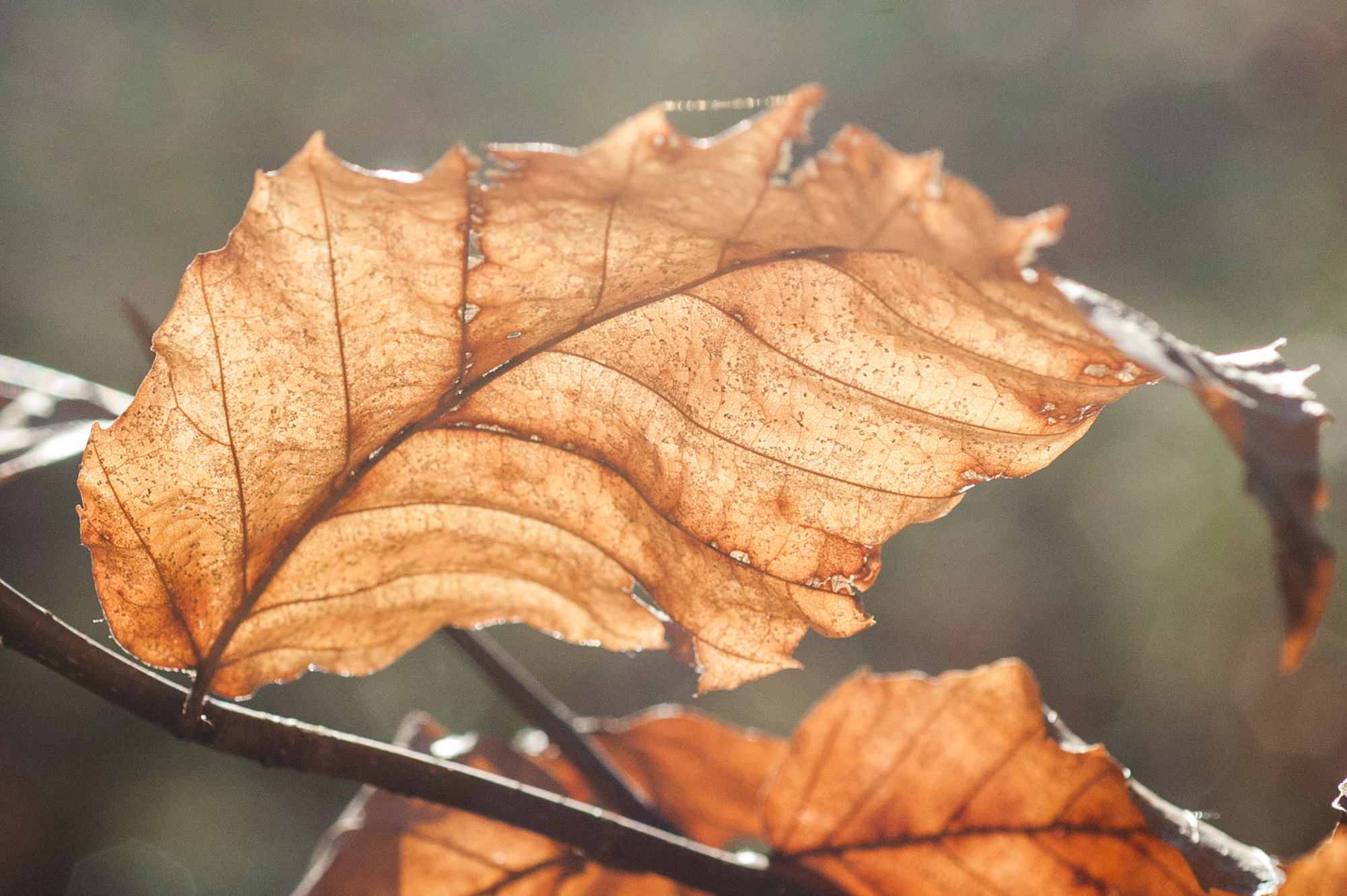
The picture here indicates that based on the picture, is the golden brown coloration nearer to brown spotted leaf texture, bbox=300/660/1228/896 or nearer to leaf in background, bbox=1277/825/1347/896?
brown spotted leaf texture, bbox=300/660/1228/896

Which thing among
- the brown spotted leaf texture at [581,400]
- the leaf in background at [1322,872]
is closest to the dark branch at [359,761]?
the brown spotted leaf texture at [581,400]

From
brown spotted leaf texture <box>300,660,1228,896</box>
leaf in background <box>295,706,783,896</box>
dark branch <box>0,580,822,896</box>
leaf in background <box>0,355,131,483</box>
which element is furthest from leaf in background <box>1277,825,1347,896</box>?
leaf in background <box>0,355,131,483</box>

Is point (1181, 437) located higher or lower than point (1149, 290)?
lower

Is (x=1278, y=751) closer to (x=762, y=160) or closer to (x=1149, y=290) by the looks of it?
(x=1149, y=290)

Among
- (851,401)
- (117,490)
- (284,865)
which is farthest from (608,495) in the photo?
(284,865)

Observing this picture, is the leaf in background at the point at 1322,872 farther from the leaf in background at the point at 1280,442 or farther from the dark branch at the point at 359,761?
the dark branch at the point at 359,761

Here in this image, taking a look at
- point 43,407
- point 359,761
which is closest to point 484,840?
point 359,761
